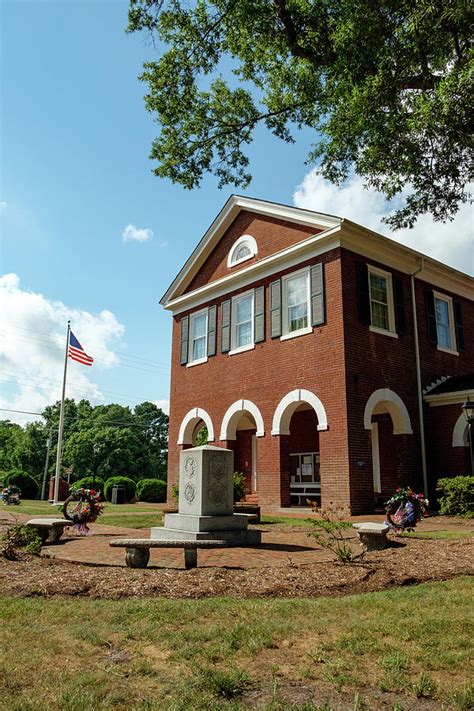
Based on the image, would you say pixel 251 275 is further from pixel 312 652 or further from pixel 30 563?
pixel 312 652

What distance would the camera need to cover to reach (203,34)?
11477mm

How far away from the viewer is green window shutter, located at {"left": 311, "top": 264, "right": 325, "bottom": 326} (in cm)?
1686

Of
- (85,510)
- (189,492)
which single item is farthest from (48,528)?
(189,492)

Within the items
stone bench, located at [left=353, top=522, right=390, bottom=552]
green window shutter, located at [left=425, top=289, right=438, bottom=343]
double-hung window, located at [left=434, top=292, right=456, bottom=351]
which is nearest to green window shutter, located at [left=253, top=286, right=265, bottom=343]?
green window shutter, located at [left=425, top=289, right=438, bottom=343]

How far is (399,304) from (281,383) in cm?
458

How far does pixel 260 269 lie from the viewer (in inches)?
766

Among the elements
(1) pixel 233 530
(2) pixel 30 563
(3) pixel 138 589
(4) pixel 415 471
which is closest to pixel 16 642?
(3) pixel 138 589

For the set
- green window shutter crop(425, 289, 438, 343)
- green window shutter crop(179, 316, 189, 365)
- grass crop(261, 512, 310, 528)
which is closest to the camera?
grass crop(261, 512, 310, 528)

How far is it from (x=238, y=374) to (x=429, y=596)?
14.4 m

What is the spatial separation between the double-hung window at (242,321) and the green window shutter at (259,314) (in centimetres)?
27

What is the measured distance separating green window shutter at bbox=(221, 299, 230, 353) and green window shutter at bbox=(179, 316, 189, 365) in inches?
97.4

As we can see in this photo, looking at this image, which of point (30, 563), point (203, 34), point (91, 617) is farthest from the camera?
point (203, 34)

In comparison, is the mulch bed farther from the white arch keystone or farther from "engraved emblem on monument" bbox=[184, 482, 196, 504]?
the white arch keystone

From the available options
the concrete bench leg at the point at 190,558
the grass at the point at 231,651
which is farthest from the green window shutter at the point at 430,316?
the grass at the point at 231,651
